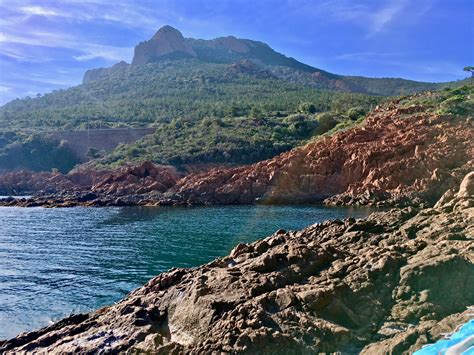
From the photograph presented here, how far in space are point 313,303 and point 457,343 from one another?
9.11 feet

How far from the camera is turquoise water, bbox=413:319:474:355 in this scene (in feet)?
24.2

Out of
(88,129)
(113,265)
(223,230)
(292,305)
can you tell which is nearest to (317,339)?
(292,305)

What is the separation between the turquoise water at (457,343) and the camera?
7.38 metres

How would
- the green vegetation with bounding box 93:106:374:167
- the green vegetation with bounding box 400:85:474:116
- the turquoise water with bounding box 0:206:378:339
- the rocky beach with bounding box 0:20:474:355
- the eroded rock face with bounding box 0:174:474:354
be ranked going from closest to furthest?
the eroded rock face with bounding box 0:174:474:354
the rocky beach with bounding box 0:20:474:355
the turquoise water with bounding box 0:206:378:339
the green vegetation with bounding box 400:85:474:116
the green vegetation with bounding box 93:106:374:167

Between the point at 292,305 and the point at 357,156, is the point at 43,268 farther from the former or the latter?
the point at 357,156

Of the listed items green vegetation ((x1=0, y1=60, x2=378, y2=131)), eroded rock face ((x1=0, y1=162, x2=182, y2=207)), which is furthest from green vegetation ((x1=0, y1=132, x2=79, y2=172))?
green vegetation ((x1=0, y1=60, x2=378, y2=131))

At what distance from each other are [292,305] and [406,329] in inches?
88.1

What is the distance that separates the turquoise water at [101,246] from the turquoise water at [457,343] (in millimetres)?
12356

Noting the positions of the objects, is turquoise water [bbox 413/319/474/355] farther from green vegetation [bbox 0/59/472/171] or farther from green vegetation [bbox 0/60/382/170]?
green vegetation [bbox 0/60/382/170]

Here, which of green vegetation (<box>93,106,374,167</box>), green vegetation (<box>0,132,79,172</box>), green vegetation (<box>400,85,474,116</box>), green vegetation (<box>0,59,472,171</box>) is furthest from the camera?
green vegetation (<box>0,132,79,172</box>)

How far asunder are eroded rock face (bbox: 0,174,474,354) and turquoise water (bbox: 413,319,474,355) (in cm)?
27

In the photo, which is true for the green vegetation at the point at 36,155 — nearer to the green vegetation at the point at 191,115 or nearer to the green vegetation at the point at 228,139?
the green vegetation at the point at 191,115

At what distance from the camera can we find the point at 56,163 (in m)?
87.8

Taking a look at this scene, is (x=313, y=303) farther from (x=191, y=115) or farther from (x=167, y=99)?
(x=167, y=99)
